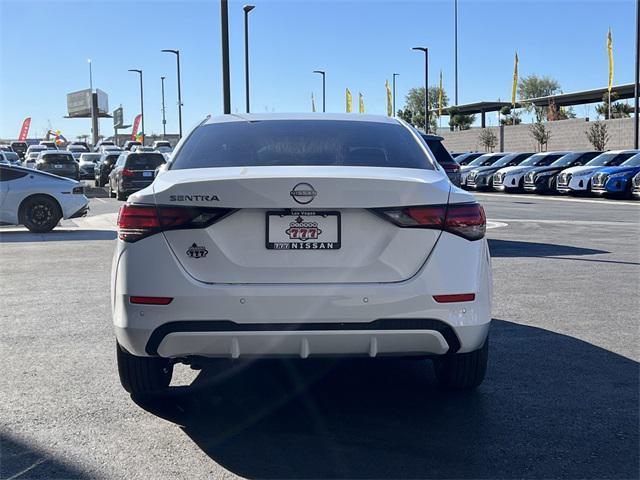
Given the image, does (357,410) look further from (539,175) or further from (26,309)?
(539,175)

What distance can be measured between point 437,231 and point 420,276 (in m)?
0.24

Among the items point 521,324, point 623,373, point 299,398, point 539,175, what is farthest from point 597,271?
point 539,175

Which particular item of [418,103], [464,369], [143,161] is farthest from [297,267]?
[418,103]

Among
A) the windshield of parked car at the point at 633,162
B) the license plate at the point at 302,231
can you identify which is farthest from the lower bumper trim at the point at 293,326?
the windshield of parked car at the point at 633,162

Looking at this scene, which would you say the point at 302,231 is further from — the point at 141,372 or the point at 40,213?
the point at 40,213

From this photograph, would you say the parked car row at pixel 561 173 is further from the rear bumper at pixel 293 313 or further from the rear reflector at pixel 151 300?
the rear reflector at pixel 151 300

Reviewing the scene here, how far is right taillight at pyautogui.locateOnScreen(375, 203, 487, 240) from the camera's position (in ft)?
13.0

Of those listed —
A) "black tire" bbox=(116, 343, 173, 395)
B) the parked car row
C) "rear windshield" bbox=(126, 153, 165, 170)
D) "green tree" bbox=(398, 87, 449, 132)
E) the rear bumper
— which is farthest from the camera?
"green tree" bbox=(398, 87, 449, 132)

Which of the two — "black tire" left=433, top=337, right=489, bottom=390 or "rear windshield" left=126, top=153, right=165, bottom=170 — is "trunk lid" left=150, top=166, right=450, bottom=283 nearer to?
"black tire" left=433, top=337, right=489, bottom=390

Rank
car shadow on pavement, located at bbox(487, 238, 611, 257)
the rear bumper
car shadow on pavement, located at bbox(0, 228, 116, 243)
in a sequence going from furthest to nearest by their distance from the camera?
1. car shadow on pavement, located at bbox(0, 228, 116, 243)
2. car shadow on pavement, located at bbox(487, 238, 611, 257)
3. the rear bumper

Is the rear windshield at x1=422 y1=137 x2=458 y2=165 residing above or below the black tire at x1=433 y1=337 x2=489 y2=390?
above

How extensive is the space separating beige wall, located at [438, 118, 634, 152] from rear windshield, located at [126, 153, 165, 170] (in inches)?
1301

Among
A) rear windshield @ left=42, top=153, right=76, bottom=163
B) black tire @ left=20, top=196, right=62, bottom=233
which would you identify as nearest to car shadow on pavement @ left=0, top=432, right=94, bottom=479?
black tire @ left=20, top=196, right=62, bottom=233

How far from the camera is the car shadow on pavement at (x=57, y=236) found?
1434 cm
